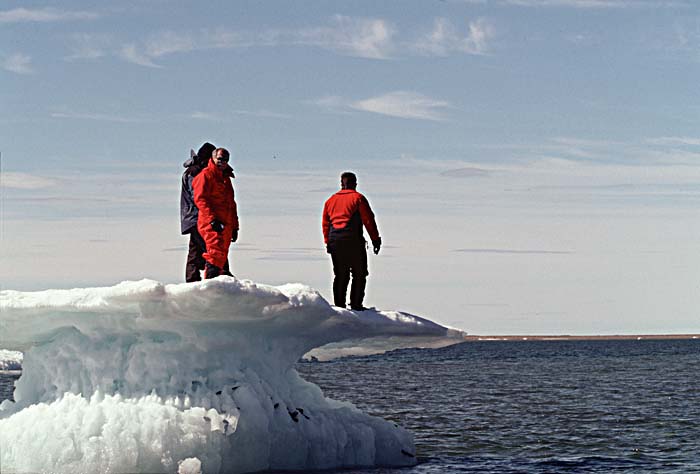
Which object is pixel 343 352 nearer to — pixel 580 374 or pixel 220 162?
pixel 220 162

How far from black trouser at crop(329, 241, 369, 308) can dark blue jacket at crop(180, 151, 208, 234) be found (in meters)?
2.43

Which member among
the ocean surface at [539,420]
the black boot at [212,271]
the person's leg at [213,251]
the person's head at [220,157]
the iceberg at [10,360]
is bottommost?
the ocean surface at [539,420]

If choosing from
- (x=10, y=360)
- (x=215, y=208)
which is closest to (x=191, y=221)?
(x=215, y=208)

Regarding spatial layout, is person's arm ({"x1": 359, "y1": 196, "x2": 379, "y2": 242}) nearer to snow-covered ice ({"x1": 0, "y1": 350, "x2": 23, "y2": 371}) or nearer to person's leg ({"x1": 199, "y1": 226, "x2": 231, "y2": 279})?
person's leg ({"x1": 199, "y1": 226, "x2": 231, "y2": 279})

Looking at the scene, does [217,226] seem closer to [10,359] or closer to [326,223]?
[326,223]

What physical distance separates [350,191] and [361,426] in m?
4.09

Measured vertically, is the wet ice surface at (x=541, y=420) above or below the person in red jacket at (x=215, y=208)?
below

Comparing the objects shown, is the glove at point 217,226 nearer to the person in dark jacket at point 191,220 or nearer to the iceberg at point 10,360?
the person in dark jacket at point 191,220

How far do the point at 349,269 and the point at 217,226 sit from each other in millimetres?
2575

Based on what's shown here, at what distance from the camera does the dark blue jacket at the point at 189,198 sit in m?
16.9

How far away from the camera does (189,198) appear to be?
16969mm

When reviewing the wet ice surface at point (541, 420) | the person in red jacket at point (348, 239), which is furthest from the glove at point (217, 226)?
the wet ice surface at point (541, 420)

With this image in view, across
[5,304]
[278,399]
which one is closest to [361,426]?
[278,399]

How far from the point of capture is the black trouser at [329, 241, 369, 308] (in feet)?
57.3
